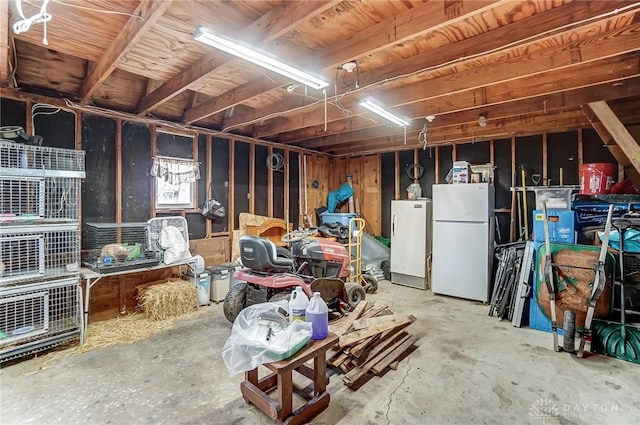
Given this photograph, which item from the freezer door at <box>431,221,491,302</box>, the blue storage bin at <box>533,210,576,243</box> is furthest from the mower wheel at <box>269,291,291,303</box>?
the blue storage bin at <box>533,210,576,243</box>

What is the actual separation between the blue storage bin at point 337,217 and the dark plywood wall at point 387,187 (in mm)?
938

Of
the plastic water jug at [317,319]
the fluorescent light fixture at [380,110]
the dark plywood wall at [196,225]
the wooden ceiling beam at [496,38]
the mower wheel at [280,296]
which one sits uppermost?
the wooden ceiling beam at [496,38]

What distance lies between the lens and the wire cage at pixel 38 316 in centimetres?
274

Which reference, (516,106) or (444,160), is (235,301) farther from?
(444,160)

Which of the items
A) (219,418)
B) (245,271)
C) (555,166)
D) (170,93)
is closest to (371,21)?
(170,93)

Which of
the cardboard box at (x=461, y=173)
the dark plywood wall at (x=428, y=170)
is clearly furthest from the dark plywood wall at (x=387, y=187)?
the cardboard box at (x=461, y=173)

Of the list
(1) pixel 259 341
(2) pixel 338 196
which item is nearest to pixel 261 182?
(2) pixel 338 196

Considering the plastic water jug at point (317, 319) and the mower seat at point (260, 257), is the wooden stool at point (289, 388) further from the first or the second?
the mower seat at point (260, 257)

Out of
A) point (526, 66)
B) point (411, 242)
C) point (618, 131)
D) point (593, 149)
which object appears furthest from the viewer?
point (411, 242)

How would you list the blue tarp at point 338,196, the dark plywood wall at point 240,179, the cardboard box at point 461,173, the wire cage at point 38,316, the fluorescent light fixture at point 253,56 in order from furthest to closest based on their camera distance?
1. the blue tarp at point 338,196
2. the dark plywood wall at point 240,179
3. the cardboard box at point 461,173
4. the wire cage at point 38,316
5. the fluorescent light fixture at point 253,56

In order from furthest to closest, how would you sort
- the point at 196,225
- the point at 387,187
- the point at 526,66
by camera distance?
1. the point at 387,187
2. the point at 196,225
3. the point at 526,66

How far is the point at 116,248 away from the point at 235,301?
1516 millimetres

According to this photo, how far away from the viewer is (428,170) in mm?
6059

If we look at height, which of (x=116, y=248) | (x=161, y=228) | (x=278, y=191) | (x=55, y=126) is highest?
(x=55, y=126)
